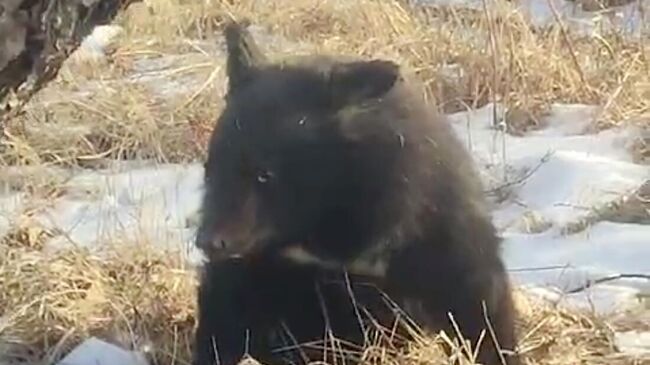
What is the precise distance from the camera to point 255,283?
316 centimetres

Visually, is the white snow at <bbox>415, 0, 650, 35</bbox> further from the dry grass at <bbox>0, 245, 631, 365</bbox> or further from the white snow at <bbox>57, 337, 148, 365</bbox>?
the white snow at <bbox>57, 337, 148, 365</bbox>

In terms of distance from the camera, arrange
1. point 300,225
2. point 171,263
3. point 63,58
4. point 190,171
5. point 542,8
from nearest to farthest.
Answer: point 63,58
point 300,225
point 171,263
point 190,171
point 542,8

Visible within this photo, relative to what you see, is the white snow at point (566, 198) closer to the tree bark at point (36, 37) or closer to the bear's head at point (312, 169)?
the bear's head at point (312, 169)

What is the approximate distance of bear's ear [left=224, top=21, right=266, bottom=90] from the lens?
329cm

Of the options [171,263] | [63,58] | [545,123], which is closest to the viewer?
[63,58]

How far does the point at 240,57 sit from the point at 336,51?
276 cm

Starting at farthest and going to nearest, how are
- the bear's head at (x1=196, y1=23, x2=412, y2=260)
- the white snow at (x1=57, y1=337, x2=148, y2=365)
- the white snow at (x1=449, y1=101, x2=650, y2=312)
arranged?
1. the white snow at (x1=449, y1=101, x2=650, y2=312)
2. the white snow at (x1=57, y1=337, x2=148, y2=365)
3. the bear's head at (x1=196, y1=23, x2=412, y2=260)

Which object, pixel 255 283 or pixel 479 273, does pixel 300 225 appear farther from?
pixel 479 273

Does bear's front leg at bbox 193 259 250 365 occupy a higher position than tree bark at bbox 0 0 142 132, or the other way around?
tree bark at bbox 0 0 142 132

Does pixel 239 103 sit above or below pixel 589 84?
above

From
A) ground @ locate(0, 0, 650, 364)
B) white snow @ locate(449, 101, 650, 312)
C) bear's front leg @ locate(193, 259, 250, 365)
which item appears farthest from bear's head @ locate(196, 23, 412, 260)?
white snow @ locate(449, 101, 650, 312)

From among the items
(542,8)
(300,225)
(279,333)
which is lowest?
(542,8)

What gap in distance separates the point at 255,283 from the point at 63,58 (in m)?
0.67

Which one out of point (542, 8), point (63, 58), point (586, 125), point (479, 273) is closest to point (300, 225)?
point (479, 273)
